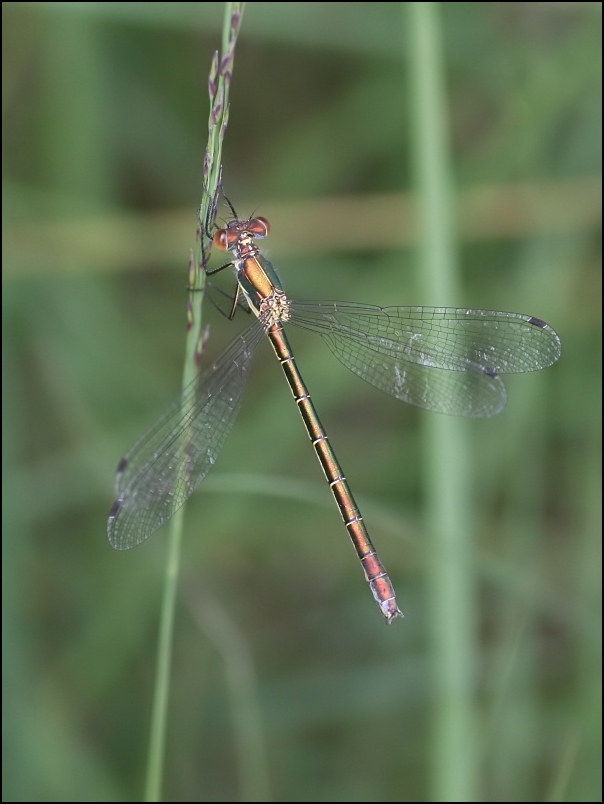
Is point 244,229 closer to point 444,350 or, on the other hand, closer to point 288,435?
point 444,350

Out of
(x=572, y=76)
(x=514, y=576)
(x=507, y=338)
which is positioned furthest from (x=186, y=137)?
(x=514, y=576)

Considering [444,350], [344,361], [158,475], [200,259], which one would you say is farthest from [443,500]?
[200,259]

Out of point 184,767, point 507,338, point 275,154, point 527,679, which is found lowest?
point 184,767

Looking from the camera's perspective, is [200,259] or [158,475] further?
[158,475]

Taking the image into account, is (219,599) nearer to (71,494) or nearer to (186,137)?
(71,494)

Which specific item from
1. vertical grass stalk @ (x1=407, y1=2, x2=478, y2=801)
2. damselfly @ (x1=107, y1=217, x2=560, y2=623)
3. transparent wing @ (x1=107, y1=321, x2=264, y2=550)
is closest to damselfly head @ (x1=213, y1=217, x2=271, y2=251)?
damselfly @ (x1=107, y1=217, x2=560, y2=623)

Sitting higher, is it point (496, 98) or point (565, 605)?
point (496, 98)
